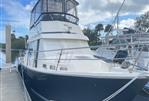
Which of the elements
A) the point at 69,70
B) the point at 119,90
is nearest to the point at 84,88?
the point at 119,90

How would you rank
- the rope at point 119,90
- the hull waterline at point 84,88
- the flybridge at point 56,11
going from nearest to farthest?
the rope at point 119,90, the hull waterline at point 84,88, the flybridge at point 56,11

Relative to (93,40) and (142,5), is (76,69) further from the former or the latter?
(93,40)

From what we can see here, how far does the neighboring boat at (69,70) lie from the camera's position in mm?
5059

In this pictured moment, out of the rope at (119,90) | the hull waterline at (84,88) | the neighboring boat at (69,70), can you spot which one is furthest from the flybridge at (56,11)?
the rope at (119,90)

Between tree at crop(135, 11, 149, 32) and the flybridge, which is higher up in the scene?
the flybridge

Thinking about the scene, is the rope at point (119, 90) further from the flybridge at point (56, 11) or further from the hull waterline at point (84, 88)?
the flybridge at point (56, 11)

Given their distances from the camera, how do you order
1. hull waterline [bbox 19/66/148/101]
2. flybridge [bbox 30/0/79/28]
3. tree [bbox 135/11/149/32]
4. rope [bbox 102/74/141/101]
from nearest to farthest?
rope [bbox 102/74/141/101] < hull waterline [bbox 19/66/148/101] < tree [bbox 135/11/149/32] < flybridge [bbox 30/0/79/28]

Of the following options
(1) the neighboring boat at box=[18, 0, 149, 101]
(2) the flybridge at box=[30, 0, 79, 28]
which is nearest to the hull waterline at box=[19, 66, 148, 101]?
(1) the neighboring boat at box=[18, 0, 149, 101]

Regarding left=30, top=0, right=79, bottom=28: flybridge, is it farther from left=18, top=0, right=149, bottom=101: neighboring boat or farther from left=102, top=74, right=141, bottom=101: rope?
left=102, top=74, right=141, bottom=101: rope

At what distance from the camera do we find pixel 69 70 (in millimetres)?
6164

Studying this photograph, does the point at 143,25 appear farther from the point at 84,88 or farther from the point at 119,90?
the point at 84,88

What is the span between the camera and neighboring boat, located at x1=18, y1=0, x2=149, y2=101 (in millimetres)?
5059

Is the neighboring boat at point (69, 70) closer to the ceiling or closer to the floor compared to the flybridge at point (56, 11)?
closer to the floor

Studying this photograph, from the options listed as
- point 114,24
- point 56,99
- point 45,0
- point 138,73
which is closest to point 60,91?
point 56,99
